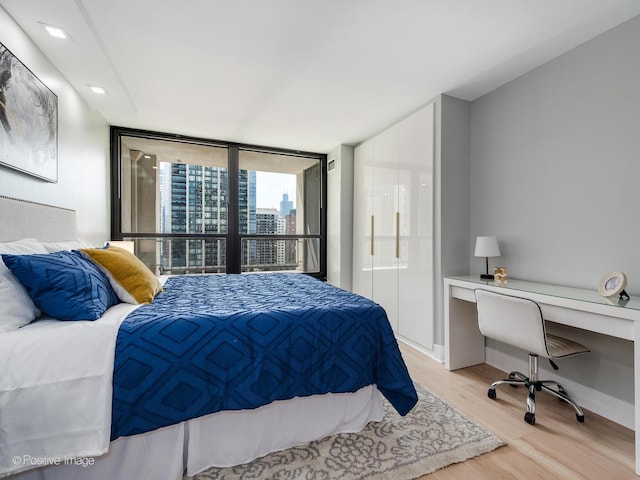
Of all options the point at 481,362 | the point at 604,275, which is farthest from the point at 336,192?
the point at 604,275

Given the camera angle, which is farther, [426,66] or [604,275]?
[426,66]

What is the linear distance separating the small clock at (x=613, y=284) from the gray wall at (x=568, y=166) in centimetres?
17

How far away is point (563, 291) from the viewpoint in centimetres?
201

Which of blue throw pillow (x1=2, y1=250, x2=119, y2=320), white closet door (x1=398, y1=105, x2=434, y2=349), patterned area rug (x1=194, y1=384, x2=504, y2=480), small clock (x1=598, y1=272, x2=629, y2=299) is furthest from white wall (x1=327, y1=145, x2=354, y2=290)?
blue throw pillow (x1=2, y1=250, x2=119, y2=320)

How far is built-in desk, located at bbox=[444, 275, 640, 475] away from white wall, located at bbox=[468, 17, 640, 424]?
0.20 meters

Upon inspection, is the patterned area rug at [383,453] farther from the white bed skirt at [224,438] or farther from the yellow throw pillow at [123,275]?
the yellow throw pillow at [123,275]

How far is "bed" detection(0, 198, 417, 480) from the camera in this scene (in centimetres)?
115

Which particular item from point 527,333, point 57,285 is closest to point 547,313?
point 527,333

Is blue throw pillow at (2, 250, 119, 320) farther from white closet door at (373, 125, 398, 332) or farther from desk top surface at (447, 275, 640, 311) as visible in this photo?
white closet door at (373, 125, 398, 332)

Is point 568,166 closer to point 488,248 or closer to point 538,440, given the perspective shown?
point 488,248

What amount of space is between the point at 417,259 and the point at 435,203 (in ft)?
1.99

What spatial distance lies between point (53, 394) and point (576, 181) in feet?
10.8

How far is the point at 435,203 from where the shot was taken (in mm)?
2877

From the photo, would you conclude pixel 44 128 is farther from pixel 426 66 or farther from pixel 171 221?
pixel 426 66
